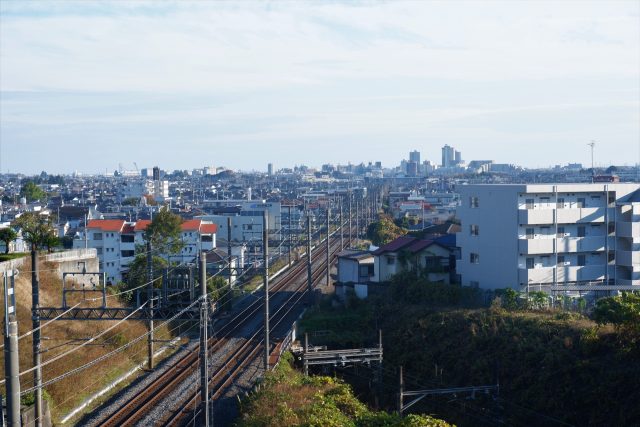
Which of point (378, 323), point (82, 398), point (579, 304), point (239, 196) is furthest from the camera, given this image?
point (239, 196)

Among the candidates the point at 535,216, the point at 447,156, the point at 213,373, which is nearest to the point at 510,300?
the point at 535,216

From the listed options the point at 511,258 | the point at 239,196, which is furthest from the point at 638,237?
the point at 239,196

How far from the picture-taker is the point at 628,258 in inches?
676

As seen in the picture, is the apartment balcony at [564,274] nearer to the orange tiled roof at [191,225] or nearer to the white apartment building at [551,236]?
the white apartment building at [551,236]

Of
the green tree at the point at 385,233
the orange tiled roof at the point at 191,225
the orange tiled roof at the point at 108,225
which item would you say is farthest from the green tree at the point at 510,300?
the orange tiled roof at the point at 108,225

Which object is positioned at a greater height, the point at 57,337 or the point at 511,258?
the point at 511,258

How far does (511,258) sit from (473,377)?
460cm

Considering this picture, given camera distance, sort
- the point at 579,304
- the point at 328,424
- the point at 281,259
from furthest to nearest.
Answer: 1. the point at 281,259
2. the point at 579,304
3. the point at 328,424

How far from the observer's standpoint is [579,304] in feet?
49.5

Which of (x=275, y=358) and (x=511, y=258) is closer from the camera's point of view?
(x=275, y=358)

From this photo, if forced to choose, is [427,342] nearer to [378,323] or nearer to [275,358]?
[378,323]

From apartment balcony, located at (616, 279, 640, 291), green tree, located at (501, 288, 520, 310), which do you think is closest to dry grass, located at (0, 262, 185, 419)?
green tree, located at (501, 288, 520, 310)

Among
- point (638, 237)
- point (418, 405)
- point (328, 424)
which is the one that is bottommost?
point (418, 405)

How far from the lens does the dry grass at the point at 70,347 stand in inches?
446
